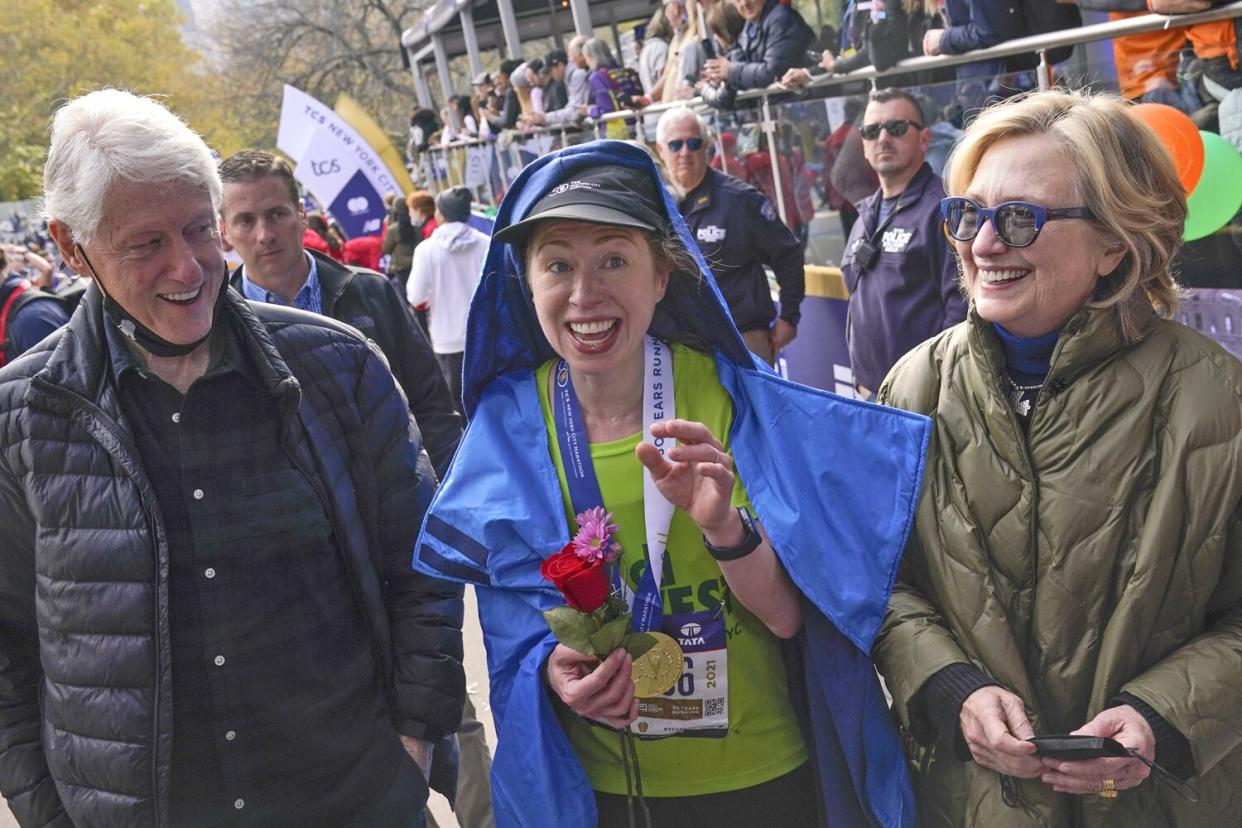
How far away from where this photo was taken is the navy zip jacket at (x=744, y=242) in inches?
243

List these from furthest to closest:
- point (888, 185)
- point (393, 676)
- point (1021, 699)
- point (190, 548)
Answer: point (888, 185), point (393, 676), point (190, 548), point (1021, 699)

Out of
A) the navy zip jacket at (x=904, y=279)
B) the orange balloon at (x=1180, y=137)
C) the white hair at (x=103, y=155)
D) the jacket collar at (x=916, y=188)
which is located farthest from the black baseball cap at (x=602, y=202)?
the jacket collar at (x=916, y=188)

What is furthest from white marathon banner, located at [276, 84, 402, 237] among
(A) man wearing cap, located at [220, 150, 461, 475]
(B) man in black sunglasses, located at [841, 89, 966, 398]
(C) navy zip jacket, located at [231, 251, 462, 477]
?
(C) navy zip jacket, located at [231, 251, 462, 477]

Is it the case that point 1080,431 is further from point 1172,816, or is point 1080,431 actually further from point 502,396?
point 502,396

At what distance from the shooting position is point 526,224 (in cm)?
207

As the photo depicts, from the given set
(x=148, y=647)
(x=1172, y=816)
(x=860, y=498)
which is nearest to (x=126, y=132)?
(x=148, y=647)

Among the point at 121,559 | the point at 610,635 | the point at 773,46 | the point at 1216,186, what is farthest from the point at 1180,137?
the point at 773,46

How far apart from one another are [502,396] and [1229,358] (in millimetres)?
1341

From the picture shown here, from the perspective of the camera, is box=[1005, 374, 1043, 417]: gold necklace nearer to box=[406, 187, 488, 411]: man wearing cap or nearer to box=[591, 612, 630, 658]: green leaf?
box=[591, 612, 630, 658]: green leaf

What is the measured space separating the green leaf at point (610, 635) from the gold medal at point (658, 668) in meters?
0.13

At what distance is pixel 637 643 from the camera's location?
6.27 ft

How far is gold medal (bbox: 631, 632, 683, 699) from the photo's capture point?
1.99m

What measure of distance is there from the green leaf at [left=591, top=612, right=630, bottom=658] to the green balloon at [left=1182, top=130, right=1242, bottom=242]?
10.1 ft

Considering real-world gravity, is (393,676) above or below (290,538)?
below
